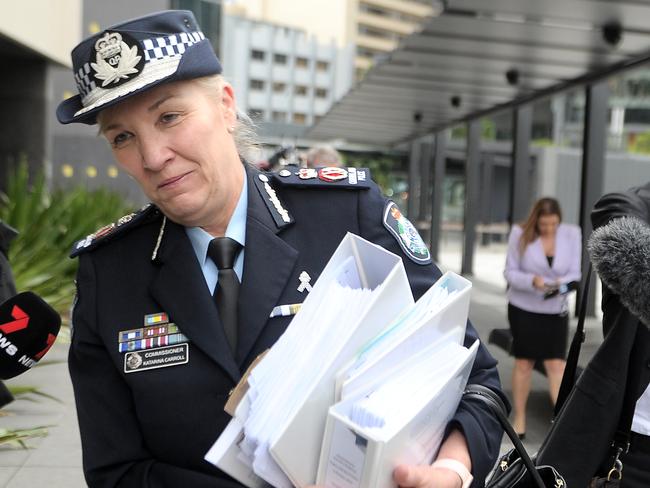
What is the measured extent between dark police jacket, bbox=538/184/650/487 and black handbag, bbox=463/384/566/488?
1.69ft

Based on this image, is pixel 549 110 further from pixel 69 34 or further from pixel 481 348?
pixel 481 348

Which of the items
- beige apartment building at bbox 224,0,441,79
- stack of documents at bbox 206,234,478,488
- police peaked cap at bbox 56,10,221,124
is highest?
beige apartment building at bbox 224,0,441,79

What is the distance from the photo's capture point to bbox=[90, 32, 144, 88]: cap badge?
148cm

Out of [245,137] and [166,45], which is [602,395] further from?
[166,45]

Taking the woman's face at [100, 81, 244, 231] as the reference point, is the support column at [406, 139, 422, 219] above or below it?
below

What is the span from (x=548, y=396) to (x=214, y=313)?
5879 mm

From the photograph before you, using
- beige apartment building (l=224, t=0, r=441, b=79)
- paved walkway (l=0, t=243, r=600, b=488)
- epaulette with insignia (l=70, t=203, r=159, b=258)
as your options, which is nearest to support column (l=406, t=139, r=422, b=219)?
paved walkway (l=0, t=243, r=600, b=488)

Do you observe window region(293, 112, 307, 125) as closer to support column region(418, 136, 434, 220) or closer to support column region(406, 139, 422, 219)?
support column region(406, 139, 422, 219)

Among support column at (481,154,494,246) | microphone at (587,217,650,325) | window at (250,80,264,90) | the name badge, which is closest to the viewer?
the name badge

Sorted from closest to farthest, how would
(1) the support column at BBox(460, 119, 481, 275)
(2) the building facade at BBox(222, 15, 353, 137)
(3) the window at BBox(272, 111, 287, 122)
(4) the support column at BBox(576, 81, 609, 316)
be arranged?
1. (4) the support column at BBox(576, 81, 609, 316)
2. (1) the support column at BBox(460, 119, 481, 275)
3. (2) the building facade at BBox(222, 15, 353, 137)
4. (3) the window at BBox(272, 111, 287, 122)

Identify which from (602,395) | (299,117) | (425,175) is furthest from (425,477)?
(299,117)

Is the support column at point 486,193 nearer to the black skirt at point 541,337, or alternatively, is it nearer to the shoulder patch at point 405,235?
the black skirt at point 541,337

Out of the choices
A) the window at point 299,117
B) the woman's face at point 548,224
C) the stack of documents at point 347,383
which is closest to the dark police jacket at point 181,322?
the stack of documents at point 347,383

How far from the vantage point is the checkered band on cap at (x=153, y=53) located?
1496 mm
